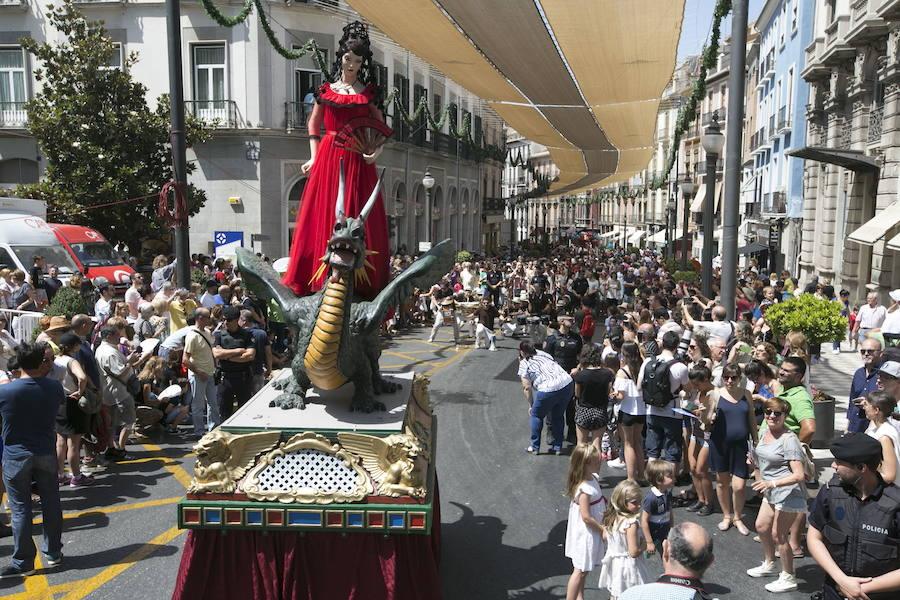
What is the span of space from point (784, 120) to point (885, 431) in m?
29.8

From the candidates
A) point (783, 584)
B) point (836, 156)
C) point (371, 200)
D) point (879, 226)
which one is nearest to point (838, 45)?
point (836, 156)

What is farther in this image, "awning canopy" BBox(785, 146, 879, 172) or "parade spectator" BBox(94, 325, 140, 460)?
"awning canopy" BBox(785, 146, 879, 172)

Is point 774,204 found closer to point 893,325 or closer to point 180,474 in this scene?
point 893,325

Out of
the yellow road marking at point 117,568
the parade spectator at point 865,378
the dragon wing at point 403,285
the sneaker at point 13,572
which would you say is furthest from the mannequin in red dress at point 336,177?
the parade spectator at point 865,378

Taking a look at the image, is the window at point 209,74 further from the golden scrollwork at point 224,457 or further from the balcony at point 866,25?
the golden scrollwork at point 224,457

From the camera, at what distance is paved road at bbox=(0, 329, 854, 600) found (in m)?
5.55

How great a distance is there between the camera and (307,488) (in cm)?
450

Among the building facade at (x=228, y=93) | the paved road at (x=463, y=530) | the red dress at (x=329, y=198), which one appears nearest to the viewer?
the paved road at (x=463, y=530)

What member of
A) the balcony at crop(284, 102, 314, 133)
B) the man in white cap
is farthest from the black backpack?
the balcony at crop(284, 102, 314, 133)

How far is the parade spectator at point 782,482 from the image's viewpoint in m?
5.56

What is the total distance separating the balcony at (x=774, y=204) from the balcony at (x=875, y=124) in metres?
13.2

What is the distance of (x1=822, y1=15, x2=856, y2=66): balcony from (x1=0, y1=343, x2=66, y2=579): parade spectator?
21017 millimetres

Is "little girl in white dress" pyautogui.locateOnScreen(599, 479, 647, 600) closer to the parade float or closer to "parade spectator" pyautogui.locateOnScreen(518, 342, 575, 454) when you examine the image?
the parade float

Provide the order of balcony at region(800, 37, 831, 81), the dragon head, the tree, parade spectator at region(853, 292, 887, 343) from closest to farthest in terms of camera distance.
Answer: the dragon head < parade spectator at region(853, 292, 887, 343) < the tree < balcony at region(800, 37, 831, 81)
